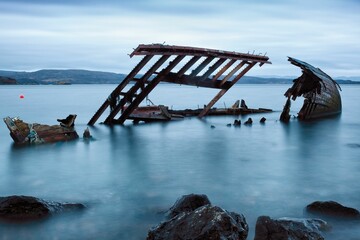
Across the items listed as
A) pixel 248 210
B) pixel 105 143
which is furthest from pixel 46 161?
pixel 248 210

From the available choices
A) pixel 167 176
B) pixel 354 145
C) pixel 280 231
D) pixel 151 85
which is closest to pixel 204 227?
pixel 280 231

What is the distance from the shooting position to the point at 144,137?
18781mm

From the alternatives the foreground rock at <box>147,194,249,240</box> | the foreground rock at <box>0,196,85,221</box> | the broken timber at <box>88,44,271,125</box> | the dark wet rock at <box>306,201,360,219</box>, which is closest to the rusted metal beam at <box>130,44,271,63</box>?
the broken timber at <box>88,44,271,125</box>

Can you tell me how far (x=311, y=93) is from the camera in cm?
2514

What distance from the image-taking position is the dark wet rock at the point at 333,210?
7.53 m

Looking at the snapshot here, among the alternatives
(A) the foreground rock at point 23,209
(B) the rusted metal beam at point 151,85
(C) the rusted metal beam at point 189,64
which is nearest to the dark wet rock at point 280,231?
(A) the foreground rock at point 23,209

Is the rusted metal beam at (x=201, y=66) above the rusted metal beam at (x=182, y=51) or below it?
below

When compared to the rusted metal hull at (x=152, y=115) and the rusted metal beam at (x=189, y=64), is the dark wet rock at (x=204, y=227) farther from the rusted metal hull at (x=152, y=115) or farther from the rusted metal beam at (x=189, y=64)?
the rusted metal hull at (x=152, y=115)

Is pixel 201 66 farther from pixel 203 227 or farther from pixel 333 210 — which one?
pixel 203 227

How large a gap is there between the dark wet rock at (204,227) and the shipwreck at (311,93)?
19.3 metres

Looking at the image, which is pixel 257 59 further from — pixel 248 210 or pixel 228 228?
pixel 228 228

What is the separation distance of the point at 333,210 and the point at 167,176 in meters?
4.53

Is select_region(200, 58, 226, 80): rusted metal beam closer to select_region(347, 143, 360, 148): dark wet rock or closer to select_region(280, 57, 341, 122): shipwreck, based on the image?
select_region(280, 57, 341, 122): shipwreck

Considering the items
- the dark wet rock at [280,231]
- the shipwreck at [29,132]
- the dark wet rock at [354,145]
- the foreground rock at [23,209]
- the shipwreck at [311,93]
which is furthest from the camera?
the shipwreck at [311,93]
